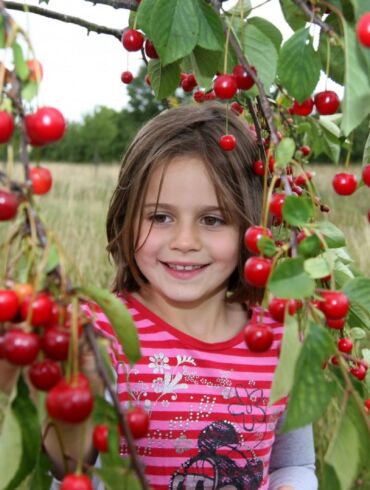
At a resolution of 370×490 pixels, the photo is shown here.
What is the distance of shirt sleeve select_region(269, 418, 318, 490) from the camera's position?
1506 mm

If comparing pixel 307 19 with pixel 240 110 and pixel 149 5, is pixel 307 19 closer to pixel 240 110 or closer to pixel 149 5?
pixel 149 5

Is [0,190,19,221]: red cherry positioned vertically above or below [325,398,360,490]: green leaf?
above

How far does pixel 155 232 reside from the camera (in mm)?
1278

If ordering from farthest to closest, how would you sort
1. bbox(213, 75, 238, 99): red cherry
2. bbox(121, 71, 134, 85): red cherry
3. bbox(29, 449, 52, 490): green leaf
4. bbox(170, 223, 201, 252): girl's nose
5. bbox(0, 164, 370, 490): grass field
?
bbox(0, 164, 370, 490): grass field, bbox(121, 71, 134, 85): red cherry, bbox(170, 223, 201, 252): girl's nose, bbox(213, 75, 238, 99): red cherry, bbox(29, 449, 52, 490): green leaf

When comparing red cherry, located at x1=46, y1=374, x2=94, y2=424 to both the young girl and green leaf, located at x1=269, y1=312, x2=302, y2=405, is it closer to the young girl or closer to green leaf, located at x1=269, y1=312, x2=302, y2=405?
green leaf, located at x1=269, y1=312, x2=302, y2=405

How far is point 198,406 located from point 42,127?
A: 2.96ft

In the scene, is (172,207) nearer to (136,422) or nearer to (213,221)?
(213,221)

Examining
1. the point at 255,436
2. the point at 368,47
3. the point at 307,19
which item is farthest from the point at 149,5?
the point at 255,436

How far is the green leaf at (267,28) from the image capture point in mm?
856

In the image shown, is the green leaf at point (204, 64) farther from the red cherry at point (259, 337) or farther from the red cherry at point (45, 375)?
the red cherry at point (45, 375)

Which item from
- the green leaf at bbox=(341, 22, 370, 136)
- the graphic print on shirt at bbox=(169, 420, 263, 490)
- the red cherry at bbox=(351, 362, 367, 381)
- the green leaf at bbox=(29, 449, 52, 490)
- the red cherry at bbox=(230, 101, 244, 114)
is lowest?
the graphic print on shirt at bbox=(169, 420, 263, 490)

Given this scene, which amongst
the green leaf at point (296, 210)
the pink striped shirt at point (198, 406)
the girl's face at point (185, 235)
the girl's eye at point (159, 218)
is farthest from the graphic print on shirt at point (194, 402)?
the green leaf at point (296, 210)

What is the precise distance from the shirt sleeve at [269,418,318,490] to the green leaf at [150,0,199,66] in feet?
3.17

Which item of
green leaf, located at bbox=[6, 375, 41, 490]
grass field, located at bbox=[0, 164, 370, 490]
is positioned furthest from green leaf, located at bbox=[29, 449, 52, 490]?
grass field, located at bbox=[0, 164, 370, 490]
